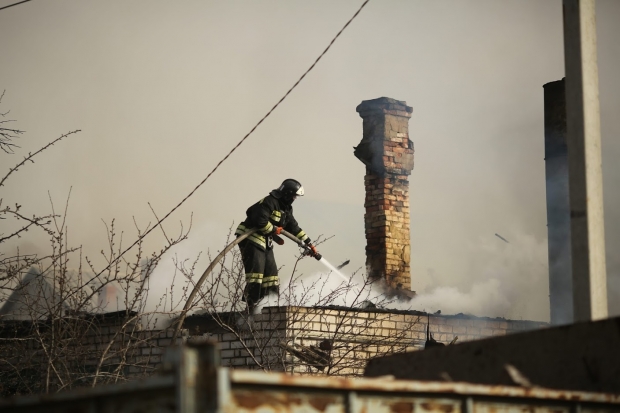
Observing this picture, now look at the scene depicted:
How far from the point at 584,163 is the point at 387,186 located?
26.4 feet

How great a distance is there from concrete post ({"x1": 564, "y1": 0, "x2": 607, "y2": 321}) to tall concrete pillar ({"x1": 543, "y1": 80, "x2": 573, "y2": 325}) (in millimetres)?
6620

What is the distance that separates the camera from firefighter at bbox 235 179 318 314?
10648 millimetres

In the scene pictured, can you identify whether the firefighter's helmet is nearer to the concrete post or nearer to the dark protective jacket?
the dark protective jacket

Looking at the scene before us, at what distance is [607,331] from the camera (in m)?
3.95

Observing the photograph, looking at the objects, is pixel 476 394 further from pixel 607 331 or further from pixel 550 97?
pixel 550 97

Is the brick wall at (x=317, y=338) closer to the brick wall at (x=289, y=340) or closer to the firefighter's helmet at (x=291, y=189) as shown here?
the brick wall at (x=289, y=340)

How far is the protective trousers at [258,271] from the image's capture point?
10609 mm

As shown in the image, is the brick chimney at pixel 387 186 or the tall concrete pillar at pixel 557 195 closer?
the tall concrete pillar at pixel 557 195

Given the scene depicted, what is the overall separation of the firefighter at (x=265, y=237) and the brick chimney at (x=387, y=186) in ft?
7.36

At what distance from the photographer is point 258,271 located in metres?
10.7

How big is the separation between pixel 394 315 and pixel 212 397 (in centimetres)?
825

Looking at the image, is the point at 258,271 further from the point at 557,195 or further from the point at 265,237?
Answer: the point at 557,195

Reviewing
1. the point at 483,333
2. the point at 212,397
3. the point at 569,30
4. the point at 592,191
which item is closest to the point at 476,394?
the point at 212,397

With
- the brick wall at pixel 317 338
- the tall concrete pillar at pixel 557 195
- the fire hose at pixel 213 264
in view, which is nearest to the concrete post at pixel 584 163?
the fire hose at pixel 213 264
